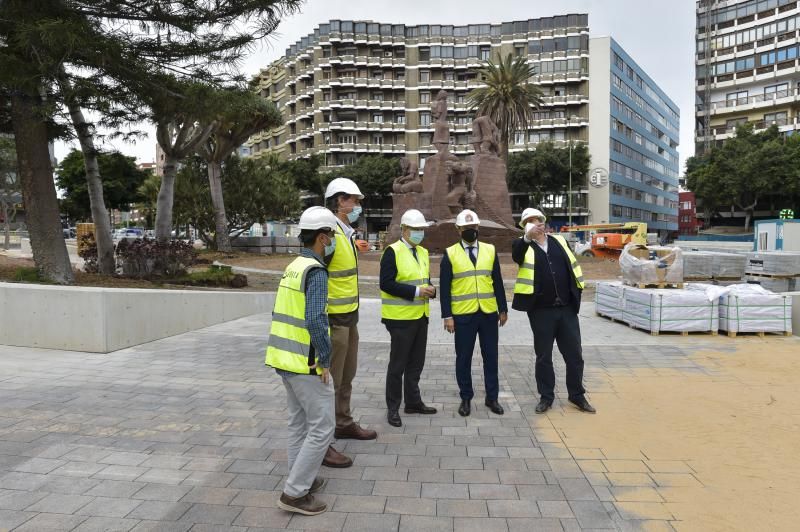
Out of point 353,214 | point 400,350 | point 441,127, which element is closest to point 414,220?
point 353,214

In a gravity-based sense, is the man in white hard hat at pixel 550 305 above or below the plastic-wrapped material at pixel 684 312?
above

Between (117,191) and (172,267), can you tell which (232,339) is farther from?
(117,191)

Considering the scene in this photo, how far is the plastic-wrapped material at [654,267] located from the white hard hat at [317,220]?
25.9 feet

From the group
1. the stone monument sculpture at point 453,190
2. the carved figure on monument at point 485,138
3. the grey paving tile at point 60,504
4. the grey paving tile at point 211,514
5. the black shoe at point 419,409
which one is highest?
the carved figure on monument at point 485,138

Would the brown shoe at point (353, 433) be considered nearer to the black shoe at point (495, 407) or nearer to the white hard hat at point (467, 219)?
the black shoe at point (495, 407)

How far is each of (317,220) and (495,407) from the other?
2628 mm

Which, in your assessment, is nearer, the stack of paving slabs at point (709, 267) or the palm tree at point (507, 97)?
the stack of paving slabs at point (709, 267)

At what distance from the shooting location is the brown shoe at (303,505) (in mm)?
3145

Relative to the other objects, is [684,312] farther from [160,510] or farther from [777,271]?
[160,510]

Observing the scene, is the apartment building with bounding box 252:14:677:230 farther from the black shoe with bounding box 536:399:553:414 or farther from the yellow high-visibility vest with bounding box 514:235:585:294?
the black shoe with bounding box 536:399:553:414

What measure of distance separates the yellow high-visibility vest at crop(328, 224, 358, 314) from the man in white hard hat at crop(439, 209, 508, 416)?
42.2 inches

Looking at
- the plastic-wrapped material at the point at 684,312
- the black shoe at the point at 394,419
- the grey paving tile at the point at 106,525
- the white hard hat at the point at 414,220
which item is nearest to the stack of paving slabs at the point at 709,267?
the plastic-wrapped material at the point at 684,312

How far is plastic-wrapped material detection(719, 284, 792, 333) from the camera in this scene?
342 inches

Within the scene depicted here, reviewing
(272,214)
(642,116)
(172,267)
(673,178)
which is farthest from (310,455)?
(673,178)
